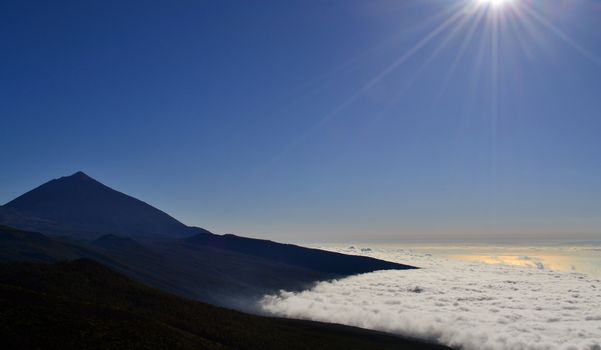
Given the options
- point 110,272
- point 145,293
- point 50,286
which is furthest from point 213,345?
point 110,272

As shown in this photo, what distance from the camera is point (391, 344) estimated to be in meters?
129

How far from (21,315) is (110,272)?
5654 cm

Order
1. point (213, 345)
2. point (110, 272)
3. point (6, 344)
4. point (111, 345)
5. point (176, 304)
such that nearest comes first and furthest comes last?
point (6, 344) → point (111, 345) → point (213, 345) → point (176, 304) → point (110, 272)

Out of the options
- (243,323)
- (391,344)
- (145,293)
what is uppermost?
(145,293)

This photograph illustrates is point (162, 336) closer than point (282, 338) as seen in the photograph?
Yes

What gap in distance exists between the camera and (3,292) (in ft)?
239

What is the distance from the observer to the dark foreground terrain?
203 feet

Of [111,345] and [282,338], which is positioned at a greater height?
[111,345]

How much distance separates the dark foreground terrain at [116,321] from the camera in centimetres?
6175

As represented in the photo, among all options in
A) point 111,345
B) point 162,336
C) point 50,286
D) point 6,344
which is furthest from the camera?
point 50,286

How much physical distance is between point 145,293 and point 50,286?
20090 mm

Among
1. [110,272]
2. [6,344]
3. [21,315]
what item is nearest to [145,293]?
[110,272]

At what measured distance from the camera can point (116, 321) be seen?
74.1 m

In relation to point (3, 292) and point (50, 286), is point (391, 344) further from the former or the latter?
point (3, 292)
